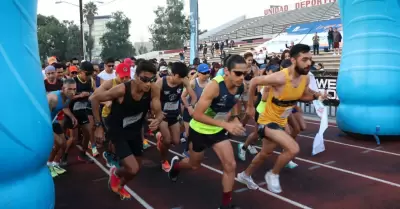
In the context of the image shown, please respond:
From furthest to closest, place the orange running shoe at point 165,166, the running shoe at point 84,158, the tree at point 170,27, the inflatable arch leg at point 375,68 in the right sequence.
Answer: the tree at point 170,27 < the inflatable arch leg at point 375,68 < the running shoe at point 84,158 < the orange running shoe at point 165,166

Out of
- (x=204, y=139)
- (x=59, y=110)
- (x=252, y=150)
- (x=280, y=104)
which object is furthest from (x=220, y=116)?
(x=252, y=150)

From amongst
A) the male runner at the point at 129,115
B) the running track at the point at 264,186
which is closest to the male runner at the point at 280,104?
the running track at the point at 264,186

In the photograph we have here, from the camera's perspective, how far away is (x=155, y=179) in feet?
19.2

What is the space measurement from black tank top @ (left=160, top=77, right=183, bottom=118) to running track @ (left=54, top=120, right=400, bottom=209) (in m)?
1.00

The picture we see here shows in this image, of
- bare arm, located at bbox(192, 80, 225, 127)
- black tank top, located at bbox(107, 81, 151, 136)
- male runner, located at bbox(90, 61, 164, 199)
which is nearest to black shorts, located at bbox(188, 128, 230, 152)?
bare arm, located at bbox(192, 80, 225, 127)

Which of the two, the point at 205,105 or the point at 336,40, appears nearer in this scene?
the point at 205,105

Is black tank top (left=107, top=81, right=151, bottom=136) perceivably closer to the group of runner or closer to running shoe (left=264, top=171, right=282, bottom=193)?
the group of runner

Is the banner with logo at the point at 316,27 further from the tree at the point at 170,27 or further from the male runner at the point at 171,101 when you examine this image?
the tree at the point at 170,27

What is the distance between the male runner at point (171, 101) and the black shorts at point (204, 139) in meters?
1.60

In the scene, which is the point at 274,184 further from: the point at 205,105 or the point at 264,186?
the point at 205,105

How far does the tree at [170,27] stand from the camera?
70062 mm

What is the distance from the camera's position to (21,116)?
10.5ft

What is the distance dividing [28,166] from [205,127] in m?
1.96

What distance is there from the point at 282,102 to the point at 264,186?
4.03ft
